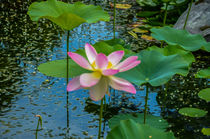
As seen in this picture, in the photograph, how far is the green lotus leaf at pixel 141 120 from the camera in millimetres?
1483

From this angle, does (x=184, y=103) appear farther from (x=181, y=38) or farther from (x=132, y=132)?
(x=132, y=132)

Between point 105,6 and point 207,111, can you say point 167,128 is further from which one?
point 105,6

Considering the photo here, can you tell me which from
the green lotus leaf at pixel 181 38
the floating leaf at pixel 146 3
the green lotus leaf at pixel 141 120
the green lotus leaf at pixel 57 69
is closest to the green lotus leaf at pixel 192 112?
the green lotus leaf at pixel 141 120

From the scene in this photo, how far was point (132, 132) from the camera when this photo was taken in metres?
0.94

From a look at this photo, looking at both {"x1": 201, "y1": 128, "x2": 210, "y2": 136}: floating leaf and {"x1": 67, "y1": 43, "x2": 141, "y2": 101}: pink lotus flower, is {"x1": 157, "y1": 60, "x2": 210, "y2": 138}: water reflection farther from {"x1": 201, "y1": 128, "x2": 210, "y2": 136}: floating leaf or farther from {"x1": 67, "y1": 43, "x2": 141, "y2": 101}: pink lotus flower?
{"x1": 67, "y1": 43, "x2": 141, "y2": 101}: pink lotus flower

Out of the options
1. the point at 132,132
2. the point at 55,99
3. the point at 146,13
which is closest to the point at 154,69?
the point at 132,132

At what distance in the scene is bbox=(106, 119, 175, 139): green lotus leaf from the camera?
A: 0.92 m

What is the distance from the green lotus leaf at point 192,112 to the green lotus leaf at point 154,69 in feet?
1.66

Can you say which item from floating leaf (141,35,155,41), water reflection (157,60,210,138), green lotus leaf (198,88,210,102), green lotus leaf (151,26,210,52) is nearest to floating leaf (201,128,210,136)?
water reflection (157,60,210,138)

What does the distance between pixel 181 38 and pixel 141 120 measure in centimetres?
48


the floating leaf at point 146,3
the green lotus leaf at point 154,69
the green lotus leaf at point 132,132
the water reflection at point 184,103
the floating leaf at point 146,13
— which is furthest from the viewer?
the floating leaf at point 146,3

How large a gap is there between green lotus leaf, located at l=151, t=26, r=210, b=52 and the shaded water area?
12.1 inches

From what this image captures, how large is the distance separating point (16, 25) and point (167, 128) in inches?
63.8

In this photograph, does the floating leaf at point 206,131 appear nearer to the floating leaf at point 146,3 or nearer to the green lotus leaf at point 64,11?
the green lotus leaf at point 64,11
